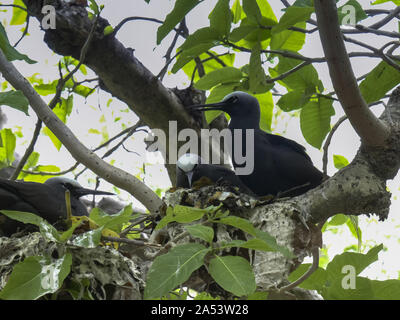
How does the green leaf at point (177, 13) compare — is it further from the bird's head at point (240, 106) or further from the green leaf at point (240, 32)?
the bird's head at point (240, 106)

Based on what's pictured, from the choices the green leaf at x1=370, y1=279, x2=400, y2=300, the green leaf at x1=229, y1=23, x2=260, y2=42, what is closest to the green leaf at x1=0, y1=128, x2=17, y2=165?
the green leaf at x1=229, y1=23, x2=260, y2=42

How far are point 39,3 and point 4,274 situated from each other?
2472mm

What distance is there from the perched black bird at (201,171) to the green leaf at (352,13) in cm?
200

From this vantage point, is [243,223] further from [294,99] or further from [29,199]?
[29,199]

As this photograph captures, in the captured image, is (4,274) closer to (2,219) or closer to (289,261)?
(2,219)

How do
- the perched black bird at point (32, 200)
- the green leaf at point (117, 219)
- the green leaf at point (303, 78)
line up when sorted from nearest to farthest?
the green leaf at point (117, 219)
the green leaf at point (303, 78)
the perched black bird at point (32, 200)

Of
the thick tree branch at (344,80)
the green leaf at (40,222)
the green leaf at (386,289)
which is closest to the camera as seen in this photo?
the green leaf at (386,289)

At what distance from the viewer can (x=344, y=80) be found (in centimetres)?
275

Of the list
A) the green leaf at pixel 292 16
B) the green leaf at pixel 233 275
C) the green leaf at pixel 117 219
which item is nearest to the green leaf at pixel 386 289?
the green leaf at pixel 233 275

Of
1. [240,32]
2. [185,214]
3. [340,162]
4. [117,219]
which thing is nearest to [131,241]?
[117,219]

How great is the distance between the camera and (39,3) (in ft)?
14.3

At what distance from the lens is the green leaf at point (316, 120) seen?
11.2 ft
